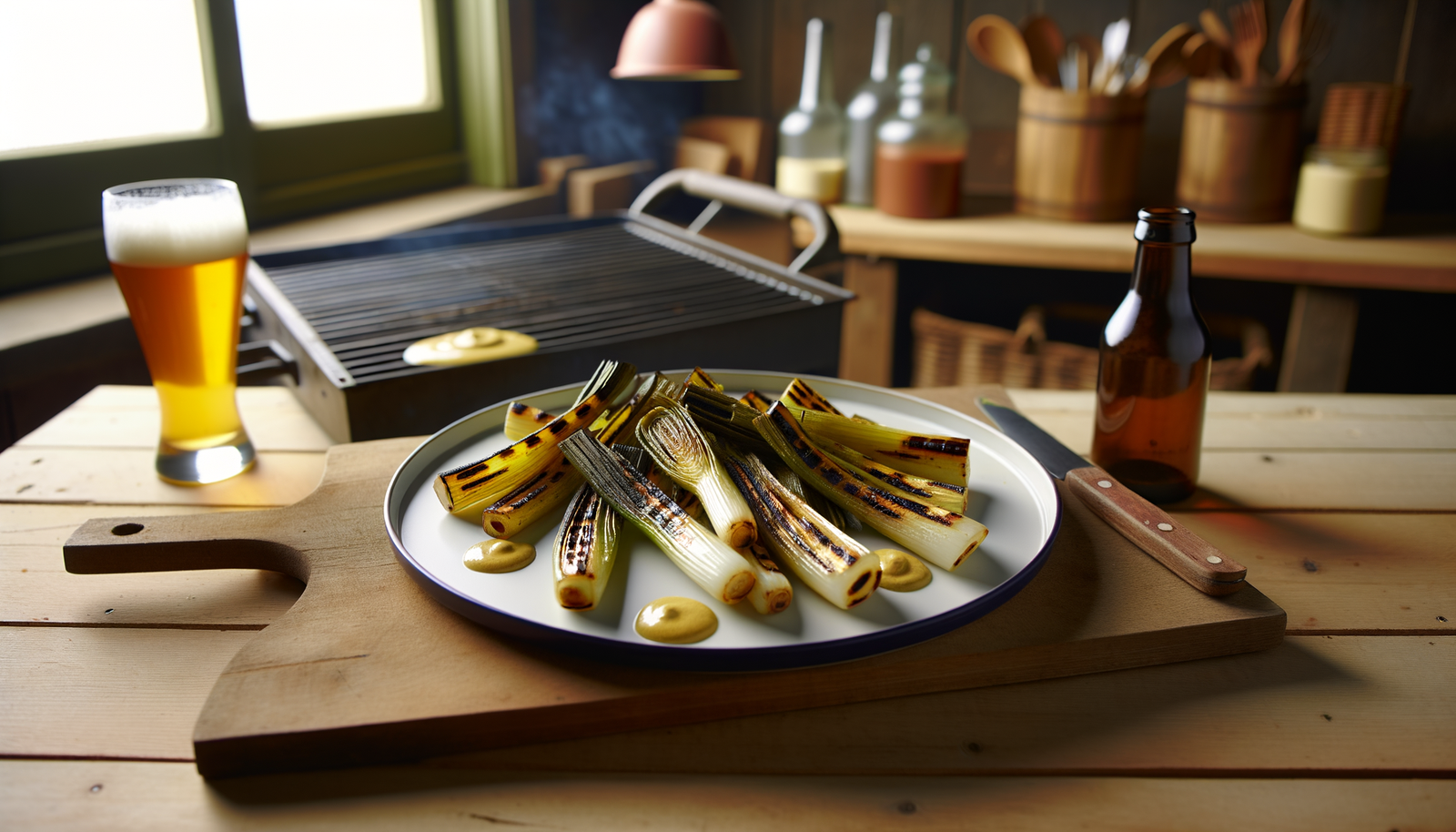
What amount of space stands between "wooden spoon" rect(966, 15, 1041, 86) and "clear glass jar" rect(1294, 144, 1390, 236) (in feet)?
2.08

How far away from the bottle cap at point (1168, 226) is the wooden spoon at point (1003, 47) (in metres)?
1.57

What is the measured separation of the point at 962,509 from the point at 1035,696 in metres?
0.16

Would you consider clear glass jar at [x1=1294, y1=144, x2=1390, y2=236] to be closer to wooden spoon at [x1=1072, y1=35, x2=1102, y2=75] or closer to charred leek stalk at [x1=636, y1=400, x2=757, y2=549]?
wooden spoon at [x1=1072, y1=35, x2=1102, y2=75]

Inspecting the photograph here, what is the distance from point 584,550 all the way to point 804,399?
0.30m

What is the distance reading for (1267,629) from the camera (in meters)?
0.69

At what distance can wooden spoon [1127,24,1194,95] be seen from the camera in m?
2.15

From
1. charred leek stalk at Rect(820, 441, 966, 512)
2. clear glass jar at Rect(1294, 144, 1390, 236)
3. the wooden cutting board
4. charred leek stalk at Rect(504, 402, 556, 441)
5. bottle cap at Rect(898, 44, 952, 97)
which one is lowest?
the wooden cutting board

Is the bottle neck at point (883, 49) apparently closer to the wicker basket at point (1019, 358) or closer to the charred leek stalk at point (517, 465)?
the wicker basket at point (1019, 358)

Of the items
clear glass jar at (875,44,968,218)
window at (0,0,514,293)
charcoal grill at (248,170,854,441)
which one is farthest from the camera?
clear glass jar at (875,44,968,218)

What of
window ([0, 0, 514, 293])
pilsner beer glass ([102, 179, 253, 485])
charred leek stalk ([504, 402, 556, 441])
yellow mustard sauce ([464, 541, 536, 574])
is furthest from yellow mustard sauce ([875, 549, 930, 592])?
window ([0, 0, 514, 293])

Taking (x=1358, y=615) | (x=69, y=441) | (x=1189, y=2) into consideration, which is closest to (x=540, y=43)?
(x=1189, y=2)

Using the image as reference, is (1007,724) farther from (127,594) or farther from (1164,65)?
(1164,65)

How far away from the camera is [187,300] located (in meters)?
0.94

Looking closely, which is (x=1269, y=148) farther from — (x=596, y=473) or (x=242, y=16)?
(x=242, y=16)
